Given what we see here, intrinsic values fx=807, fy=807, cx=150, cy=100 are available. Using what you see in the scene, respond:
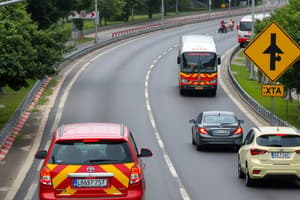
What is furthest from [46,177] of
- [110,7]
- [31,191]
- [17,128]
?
[110,7]

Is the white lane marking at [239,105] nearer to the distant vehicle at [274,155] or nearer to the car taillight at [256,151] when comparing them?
the distant vehicle at [274,155]

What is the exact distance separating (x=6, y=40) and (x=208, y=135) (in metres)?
9.65

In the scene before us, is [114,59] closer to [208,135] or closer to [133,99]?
[133,99]

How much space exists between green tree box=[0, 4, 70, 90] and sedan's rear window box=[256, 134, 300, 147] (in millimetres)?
14217

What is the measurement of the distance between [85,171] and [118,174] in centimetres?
61

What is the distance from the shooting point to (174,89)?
177ft

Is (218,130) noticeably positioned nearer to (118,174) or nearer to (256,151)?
(256,151)

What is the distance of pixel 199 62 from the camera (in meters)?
50.6

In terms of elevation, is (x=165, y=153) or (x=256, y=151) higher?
(x=256, y=151)

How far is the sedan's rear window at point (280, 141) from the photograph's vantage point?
2116 cm

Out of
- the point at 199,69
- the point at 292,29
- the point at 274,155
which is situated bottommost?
the point at 199,69

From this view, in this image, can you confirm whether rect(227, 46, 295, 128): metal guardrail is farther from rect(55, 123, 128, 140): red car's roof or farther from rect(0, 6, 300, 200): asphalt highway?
rect(55, 123, 128, 140): red car's roof

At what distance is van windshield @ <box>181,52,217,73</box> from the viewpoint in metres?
50.5

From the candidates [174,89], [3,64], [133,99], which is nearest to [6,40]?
[3,64]
